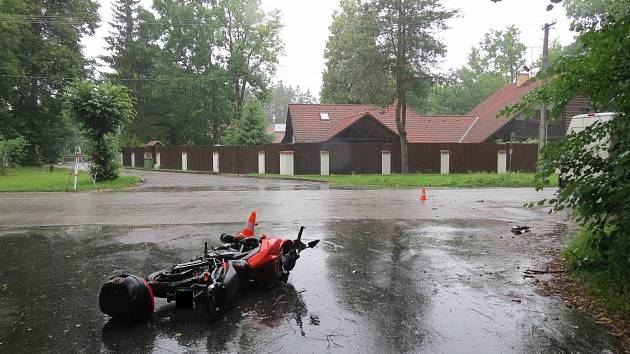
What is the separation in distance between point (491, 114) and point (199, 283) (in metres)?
36.8

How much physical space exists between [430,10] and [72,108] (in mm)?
19251

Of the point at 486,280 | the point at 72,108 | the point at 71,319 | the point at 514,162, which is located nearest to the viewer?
the point at 71,319

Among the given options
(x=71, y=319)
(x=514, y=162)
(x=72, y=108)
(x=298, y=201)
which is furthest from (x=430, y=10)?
(x=71, y=319)

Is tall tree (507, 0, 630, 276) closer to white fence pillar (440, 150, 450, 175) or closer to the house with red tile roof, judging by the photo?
Answer: white fence pillar (440, 150, 450, 175)

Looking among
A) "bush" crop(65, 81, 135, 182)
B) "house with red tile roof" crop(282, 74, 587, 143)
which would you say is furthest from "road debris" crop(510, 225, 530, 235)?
"house with red tile roof" crop(282, 74, 587, 143)

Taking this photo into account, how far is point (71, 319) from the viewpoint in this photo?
Answer: 4258 millimetres

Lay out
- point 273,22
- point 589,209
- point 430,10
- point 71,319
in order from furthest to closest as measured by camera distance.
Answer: point 273,22 < point 430,10 < point 589,209 < point 71,319

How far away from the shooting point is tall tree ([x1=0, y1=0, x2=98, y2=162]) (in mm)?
35594

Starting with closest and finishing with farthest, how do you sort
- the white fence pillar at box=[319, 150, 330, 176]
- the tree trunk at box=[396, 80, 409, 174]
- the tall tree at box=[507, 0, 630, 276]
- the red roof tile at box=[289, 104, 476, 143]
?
the tall tree at box=[507, 0, 630, 276] < the tree trunk at box=[396, 80, 409, 174] < the white fence pillar at box=[319, 150, 330, 176] < the red roof tile at box=[289, 104, 476, 143]

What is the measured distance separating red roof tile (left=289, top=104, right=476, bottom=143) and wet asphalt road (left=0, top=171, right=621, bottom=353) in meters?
22.4

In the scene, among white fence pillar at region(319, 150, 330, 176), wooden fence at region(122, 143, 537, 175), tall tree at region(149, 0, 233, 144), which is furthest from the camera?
tall tree at region(149, 0, 233, 144)

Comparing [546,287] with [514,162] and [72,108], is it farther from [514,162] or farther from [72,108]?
[514,162]

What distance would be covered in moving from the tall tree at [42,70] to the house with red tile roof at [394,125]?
2095cm

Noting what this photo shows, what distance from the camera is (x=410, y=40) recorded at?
2520 centimetres
